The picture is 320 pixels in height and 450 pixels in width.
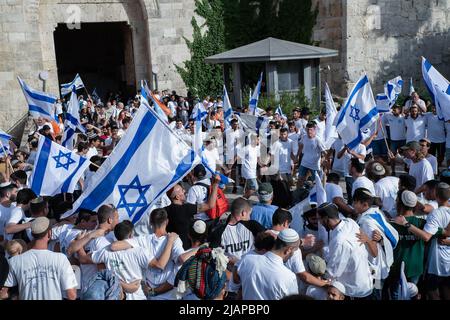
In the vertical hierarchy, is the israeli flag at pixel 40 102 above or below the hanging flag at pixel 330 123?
above

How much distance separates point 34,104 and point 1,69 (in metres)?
10.2

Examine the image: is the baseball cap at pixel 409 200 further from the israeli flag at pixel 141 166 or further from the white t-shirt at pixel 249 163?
the white t-shirt at pixel 249 163

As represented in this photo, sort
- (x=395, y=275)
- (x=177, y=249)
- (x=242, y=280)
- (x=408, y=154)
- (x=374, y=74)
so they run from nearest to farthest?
(x=242, y=280) < (x=177, y=249) < (x=395, y=275) < (x=408, y=154) < (x=374, y=74)

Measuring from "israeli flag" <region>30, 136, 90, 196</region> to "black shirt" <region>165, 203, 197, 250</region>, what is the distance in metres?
1.79

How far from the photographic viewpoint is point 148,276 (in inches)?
208

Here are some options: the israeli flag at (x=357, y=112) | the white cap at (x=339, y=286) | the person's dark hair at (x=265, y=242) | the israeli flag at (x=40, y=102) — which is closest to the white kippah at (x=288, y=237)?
the person's dark hair at (x=265, y=242)

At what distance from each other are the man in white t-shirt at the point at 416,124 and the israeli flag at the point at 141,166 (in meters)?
8.40

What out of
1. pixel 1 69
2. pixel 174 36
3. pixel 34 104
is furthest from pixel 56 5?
pixel 34 104

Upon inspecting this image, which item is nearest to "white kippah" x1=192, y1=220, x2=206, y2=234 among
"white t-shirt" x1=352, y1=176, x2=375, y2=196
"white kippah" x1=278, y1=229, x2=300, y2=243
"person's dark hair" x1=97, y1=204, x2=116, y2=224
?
"white kippah" x1=278, y1=229, x2=300, y2=243

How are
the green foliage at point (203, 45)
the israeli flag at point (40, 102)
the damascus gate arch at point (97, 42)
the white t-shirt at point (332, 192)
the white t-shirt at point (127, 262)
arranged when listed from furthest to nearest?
the green foliage at point (203, 45) < the damascus gate arch at point (97, 42) < the israeli flag at point (40, 102) < the white t-shirt at point (332, 192) < the white t-shirt at point (127, 262)

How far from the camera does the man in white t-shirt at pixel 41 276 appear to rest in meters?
4.73

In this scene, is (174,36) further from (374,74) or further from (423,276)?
(423,276)

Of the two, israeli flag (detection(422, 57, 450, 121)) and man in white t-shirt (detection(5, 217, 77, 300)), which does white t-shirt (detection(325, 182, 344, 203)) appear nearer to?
israeli flag (detection(422, 57, 450, 121))

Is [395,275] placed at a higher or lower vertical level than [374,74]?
lower
